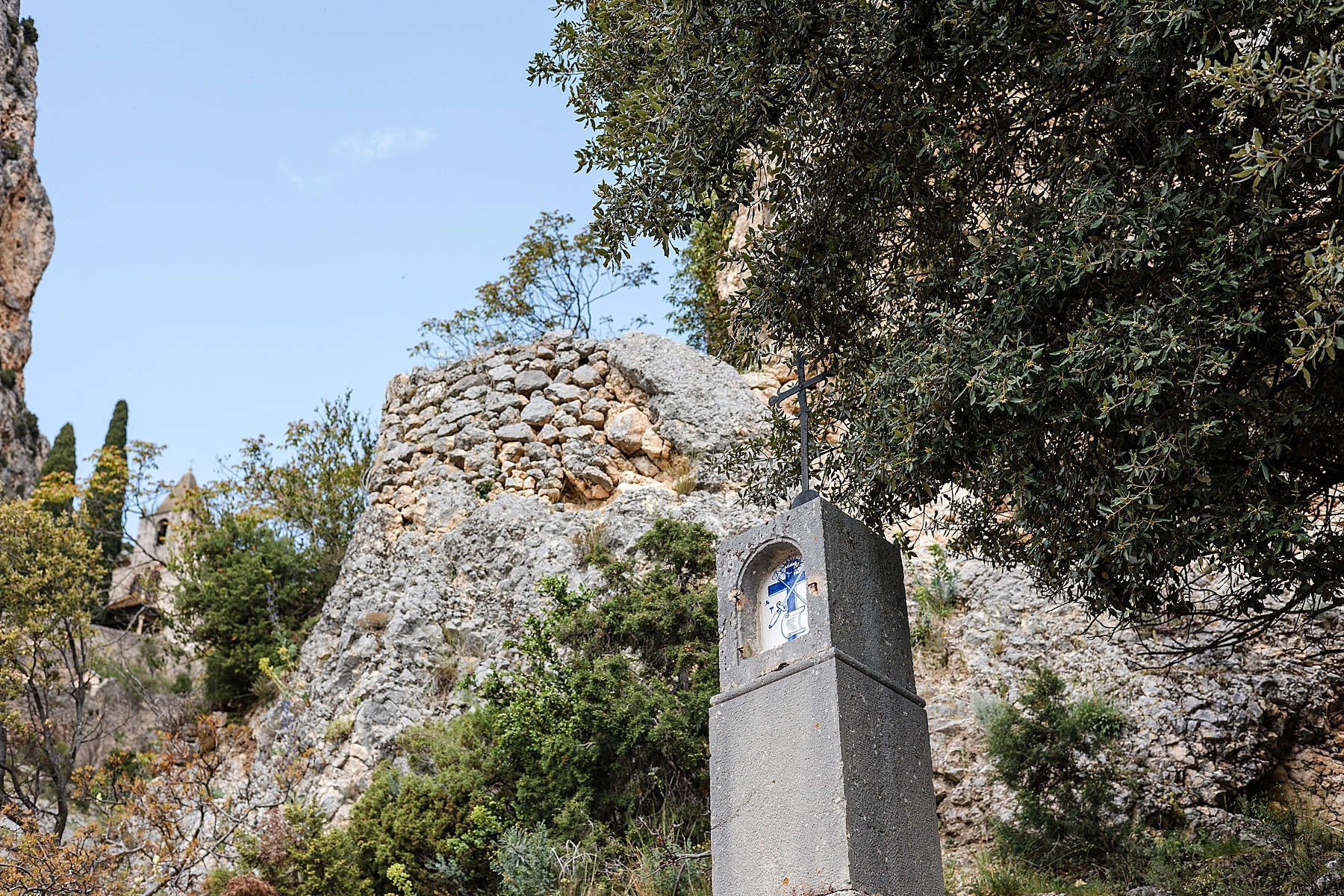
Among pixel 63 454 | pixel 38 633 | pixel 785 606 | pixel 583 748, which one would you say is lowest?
pixel 785 606

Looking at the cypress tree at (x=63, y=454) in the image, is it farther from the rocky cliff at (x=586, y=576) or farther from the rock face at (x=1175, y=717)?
the rock face at (x=1175, y=717)

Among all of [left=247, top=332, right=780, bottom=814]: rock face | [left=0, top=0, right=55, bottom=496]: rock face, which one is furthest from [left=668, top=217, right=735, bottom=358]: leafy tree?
[left=0, top=0, right=55, bottom=496]: rock face

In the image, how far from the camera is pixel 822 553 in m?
4.86

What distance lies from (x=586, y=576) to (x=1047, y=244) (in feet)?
21.4

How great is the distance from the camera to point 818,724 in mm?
4457

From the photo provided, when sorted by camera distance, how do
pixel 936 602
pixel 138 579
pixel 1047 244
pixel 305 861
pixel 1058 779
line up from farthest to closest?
pixel 138 579, pixel 936 602, pixel 305 861, pixel 1058 779, pixel 1047 244

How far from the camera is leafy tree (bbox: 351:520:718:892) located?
736 cm

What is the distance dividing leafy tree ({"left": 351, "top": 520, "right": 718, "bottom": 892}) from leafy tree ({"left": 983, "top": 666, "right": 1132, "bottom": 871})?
199 centimetres

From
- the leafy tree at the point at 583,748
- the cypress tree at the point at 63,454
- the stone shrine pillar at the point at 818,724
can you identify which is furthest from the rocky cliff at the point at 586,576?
the cypress tree at the point at 63,454

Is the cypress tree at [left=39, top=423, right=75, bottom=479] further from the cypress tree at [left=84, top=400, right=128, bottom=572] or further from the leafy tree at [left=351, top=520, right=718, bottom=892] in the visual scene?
the leafy tree at [left=351, top=520, right=718, bottom=892]

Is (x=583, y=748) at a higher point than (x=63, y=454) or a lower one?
lower

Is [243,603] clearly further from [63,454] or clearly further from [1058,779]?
[63,454]

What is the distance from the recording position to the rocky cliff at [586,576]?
24.4ft

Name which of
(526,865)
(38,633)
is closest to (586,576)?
(526,865)
